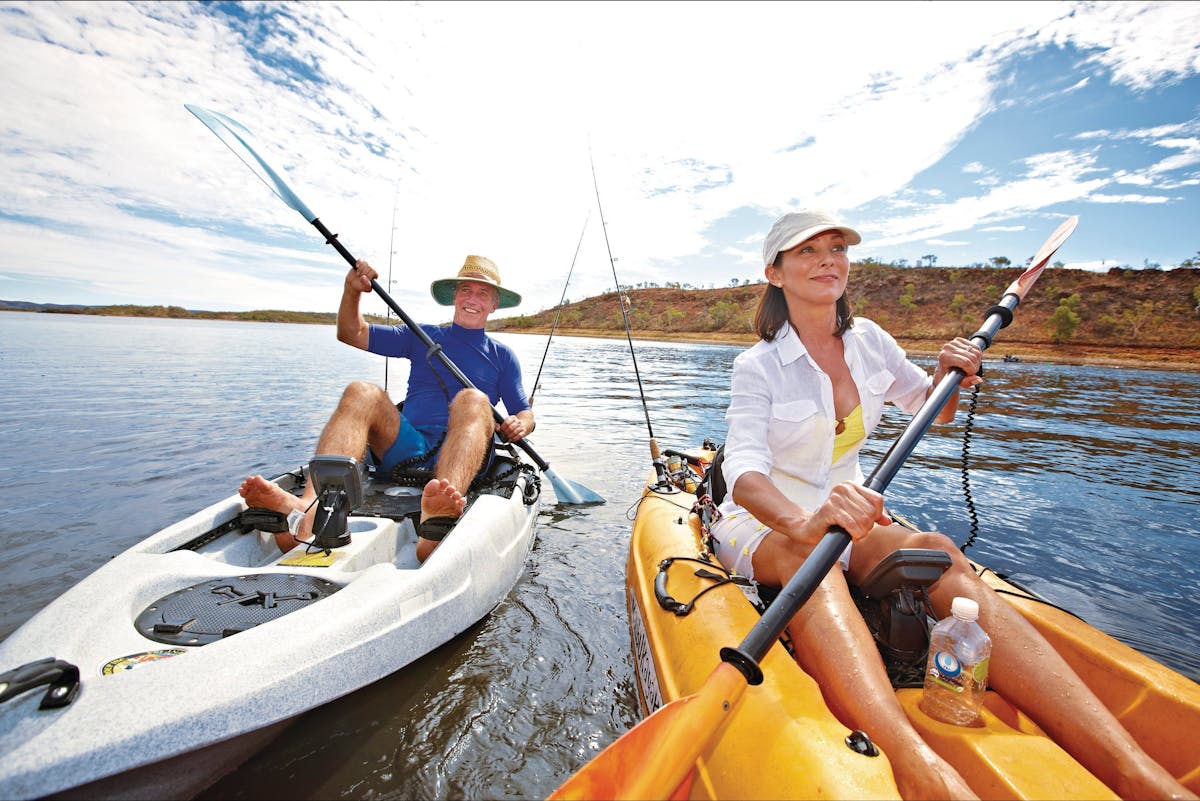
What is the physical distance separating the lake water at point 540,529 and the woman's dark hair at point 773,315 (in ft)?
7.03

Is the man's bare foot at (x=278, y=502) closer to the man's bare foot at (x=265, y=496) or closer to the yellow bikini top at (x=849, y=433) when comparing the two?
the man's bare foot at (x=265, y=496)

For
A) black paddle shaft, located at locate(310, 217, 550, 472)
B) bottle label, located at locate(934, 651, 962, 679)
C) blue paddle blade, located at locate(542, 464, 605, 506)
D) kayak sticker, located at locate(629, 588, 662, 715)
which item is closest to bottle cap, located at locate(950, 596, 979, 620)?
bottle label, located at locate(934, 651, 962, 679)

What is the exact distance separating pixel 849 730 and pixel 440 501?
7.70ft

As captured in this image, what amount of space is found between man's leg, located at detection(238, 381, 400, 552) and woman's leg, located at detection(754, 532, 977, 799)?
104 inches

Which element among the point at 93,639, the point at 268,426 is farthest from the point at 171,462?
the point at 93,639

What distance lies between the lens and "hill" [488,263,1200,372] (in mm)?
45750

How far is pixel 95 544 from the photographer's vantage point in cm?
443

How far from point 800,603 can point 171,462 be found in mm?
8190

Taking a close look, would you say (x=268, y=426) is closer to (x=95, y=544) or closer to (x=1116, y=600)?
(x=95, y=544)

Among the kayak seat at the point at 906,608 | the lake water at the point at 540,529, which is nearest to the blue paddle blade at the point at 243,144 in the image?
the lake water at the point at 540,529

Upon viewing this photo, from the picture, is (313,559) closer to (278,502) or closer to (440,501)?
(278,502)

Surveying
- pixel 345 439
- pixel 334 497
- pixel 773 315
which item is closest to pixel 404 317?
pixel 345 439

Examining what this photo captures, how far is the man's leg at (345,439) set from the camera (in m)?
3.02

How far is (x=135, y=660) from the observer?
6.09 feet
